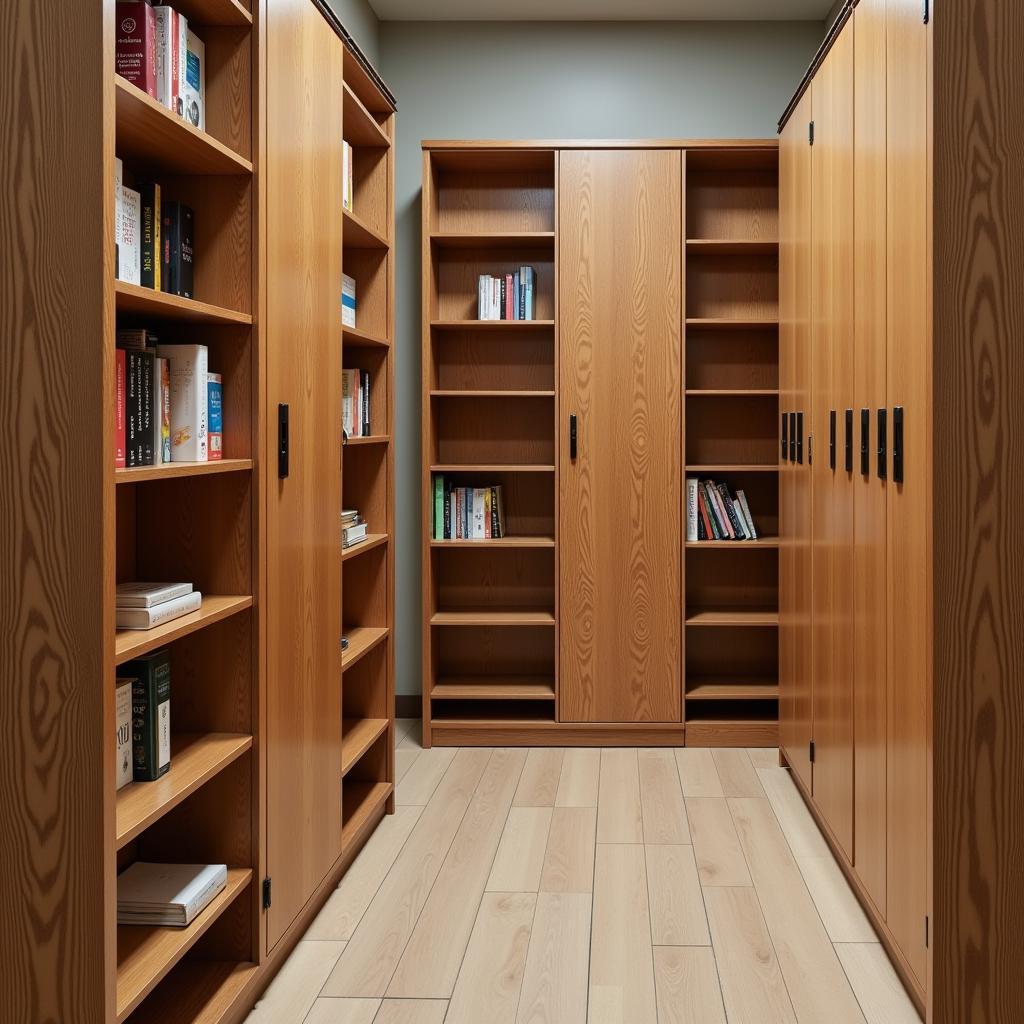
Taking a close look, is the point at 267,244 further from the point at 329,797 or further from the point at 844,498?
the point at 844,498

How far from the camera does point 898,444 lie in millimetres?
2152

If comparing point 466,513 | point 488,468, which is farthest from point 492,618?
point 488,468

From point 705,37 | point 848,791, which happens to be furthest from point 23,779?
point 705,37

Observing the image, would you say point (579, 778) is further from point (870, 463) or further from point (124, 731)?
point (124, 731)

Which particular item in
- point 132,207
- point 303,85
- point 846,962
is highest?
point 303,85

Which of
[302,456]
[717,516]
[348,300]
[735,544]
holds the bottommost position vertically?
[735,544]

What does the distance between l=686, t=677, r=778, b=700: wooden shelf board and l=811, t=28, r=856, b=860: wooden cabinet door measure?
2.92 ft

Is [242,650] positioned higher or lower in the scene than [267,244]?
lower

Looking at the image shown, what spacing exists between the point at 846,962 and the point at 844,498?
1.10 meters

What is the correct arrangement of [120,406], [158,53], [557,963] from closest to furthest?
1. [120,406]
2. [158,53]
3. [557,963]

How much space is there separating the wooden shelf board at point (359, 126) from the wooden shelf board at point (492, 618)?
5.66 feet

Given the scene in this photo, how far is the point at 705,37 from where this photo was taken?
4.25 meters

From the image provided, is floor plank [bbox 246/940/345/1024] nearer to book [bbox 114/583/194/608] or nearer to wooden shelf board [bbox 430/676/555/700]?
book [bbox 114/583/194/608]

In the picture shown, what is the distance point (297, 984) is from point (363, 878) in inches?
22.5
